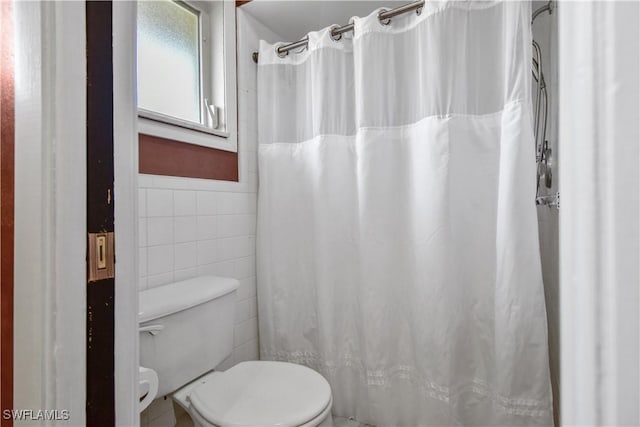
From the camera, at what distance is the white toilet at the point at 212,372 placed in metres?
0.99

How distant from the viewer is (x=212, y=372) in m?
1.27

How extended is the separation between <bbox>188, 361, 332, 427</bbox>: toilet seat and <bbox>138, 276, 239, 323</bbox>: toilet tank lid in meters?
0.29

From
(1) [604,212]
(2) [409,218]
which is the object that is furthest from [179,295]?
(1) [604,212]

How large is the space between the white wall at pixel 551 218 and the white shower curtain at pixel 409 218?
118 mm

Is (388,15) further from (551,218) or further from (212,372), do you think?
(212,372)

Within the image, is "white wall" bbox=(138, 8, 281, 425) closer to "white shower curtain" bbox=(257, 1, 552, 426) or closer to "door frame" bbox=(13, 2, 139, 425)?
"white shower curtain" bbox=(257, 1, 552, 426)

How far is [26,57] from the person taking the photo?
50 cm

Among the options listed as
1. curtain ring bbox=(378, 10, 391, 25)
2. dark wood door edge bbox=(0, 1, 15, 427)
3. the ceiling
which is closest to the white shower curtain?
curtain ring bbox=(378, 10, 391, 25)

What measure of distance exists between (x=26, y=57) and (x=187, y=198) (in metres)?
0.91

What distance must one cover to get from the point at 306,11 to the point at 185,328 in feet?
4.87

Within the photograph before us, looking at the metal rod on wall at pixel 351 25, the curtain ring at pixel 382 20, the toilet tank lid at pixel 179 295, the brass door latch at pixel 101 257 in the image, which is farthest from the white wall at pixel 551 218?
the brass door latch at pixel 101 257

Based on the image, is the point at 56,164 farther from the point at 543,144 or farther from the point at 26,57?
the point at 543,144

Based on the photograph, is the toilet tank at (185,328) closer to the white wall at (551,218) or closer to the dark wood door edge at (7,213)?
the dark wood door edge at (7,213)

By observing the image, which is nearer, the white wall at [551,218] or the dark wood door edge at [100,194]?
the dark wood door edge at [100,194]
